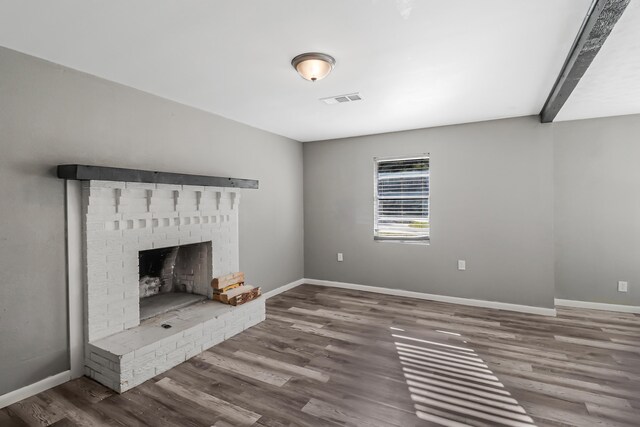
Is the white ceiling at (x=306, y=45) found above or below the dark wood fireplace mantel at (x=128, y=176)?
above

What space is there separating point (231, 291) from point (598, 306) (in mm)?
4450

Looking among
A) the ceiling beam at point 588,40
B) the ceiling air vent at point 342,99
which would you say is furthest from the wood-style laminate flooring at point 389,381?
the ceiling air vent at point 342,99

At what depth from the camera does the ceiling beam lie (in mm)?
1673

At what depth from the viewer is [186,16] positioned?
6.08ft

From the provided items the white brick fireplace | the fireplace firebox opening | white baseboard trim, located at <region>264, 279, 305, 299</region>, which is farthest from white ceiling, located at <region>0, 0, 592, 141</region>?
white baseboard trim, located at <region>264, 279, 305, 299</region>

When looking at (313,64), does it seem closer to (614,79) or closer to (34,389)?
(614,79)

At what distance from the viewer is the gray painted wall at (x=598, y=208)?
391 cm

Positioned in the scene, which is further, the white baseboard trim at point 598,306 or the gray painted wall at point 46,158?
the white baseboard trim at point 598,306

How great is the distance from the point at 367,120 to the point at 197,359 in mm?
3180

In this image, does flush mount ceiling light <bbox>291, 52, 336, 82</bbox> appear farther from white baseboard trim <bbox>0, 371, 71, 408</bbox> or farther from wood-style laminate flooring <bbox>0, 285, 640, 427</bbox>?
white baseboard trim <bbox>0, 371, 71, 408</bbox>

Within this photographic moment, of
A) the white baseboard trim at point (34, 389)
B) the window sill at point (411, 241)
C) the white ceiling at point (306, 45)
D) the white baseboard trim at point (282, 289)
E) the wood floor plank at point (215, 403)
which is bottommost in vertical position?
the wood floor plank at point (215, 403)

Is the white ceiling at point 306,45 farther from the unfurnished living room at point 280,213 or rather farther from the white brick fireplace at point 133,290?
the white brick fireplace at point 133,290

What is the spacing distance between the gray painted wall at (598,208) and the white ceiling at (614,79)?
0.88 feet

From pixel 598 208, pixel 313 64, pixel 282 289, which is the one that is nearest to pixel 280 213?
pixel 282 289
